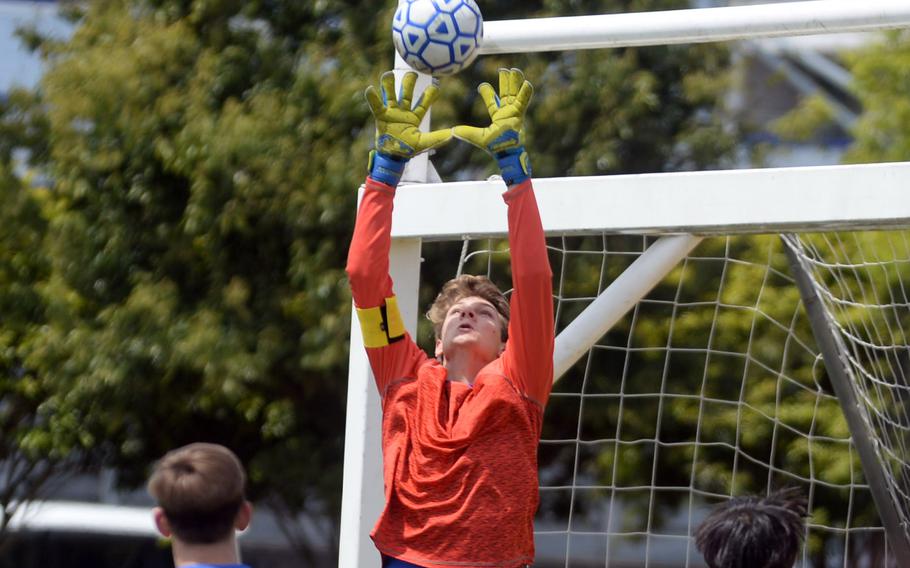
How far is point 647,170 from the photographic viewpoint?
886 centimetres

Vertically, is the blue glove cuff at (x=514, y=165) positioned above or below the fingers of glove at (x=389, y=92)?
below

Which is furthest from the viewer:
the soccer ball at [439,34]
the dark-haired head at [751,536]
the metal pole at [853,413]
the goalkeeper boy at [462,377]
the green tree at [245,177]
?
the green tree at [245,177]

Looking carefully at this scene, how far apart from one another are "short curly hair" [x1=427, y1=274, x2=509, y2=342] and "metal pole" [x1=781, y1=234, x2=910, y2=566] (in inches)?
61.1

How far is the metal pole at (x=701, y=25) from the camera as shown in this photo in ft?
11.3

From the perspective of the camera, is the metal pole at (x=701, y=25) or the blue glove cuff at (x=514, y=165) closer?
the blue glove cuff at (x=514, y=165)

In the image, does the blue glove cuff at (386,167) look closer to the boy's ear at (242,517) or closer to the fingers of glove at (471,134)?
the fingers of glove at (471,134)

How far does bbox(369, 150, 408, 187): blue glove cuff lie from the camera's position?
3.11 metres

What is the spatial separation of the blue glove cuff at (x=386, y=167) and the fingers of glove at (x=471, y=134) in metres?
0.16

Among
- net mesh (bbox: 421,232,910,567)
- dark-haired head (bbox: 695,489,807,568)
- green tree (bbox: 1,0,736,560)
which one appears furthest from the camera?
net mesh (bbox: 421,232,910,567)

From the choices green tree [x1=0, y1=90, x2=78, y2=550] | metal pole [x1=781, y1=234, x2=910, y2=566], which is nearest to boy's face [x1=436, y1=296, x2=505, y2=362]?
metal pole [x1=781, y1=234, x2=910, y2=566]

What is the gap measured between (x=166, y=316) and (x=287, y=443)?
128cm

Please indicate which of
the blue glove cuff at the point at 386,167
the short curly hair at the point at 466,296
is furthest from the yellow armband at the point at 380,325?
the blue glove cuff at the point at 386,167

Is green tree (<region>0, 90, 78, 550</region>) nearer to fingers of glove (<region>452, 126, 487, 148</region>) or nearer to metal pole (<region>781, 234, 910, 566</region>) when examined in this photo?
metal pole (<region>781, 234, 910, 566</region>)

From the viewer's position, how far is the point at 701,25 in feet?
11.8
